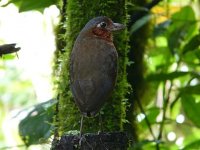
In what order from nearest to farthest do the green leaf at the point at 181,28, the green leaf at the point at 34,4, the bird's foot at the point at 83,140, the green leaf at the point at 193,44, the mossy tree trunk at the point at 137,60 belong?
the bird's foot at the point at 83,140
the green leaf at the point at 34,4
the green leaf at the point at 193,44
the green leaf at the point at 181,28
the mossy tree trunk at the point at 137,60

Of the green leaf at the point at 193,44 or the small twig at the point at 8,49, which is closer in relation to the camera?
the small twig at the point at 8,49

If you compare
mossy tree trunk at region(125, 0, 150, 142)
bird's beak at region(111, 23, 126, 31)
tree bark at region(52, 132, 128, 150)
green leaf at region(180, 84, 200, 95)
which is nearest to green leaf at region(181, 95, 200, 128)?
green leaf at region(180, 84, 200, 95)

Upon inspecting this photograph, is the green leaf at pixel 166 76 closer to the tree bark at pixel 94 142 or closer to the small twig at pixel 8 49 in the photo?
the tree bark at pixel 94 142

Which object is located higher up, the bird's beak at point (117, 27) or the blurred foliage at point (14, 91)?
the bird's beak at point (117, 27)

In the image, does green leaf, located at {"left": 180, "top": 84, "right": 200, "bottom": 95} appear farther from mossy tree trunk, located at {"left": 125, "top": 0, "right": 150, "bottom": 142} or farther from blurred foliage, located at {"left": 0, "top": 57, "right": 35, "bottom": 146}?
blurred foliage, located at {"left": 0, "top": 57, "right": 35, "bottom": 146}

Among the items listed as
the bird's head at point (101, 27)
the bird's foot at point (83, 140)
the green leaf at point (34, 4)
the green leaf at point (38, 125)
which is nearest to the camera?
the bird's foot at point (83, 140)

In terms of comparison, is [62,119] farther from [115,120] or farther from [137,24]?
[137,24]

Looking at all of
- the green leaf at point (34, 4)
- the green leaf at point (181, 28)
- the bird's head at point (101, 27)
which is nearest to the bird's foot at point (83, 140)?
the bird's head at point (101, 27)
